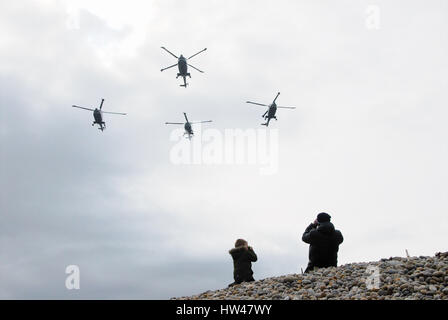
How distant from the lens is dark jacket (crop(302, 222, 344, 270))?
17625mm

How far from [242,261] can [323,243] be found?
2.99 meters

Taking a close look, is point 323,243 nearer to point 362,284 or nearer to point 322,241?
point 322,241

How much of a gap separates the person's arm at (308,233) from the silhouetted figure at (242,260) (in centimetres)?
205

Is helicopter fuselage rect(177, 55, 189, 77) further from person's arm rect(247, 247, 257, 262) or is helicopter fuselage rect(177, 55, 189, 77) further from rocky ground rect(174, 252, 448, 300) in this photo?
rocky ground rect(174, 252, 448, 300)

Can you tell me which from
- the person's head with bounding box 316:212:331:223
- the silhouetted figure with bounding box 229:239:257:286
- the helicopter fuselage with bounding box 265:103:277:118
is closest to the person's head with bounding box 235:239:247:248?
the silhouetted figure with bounding box 229:239:257:286

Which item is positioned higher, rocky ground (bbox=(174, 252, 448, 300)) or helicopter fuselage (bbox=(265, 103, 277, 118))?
helicopter fuselage (bbox=(265, 103, 277, 118))

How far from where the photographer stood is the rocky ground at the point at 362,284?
14.0 meters

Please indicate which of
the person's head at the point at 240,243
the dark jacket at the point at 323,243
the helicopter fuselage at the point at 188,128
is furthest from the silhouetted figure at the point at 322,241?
the helicopter fuselage at the point at 188,128

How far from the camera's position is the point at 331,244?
58.9 feet

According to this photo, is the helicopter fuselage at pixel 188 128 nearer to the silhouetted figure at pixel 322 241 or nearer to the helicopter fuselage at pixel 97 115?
the helicopter fuselage at pixel 97 115
